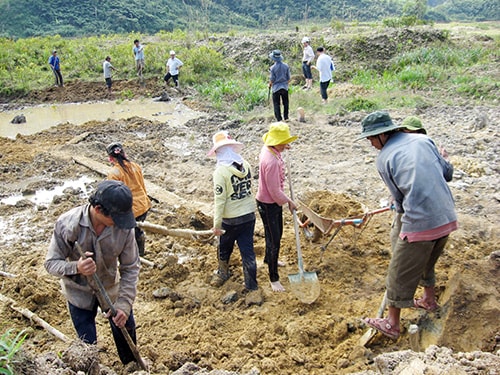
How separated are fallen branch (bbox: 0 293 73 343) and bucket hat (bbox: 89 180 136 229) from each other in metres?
1.65

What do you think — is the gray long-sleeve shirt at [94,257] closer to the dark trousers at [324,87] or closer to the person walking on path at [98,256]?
the person walking on path at [98,256]

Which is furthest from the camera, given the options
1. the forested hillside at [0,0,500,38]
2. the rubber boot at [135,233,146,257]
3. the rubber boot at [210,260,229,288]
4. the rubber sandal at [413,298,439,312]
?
the forested hillside at [0,0,500,38]

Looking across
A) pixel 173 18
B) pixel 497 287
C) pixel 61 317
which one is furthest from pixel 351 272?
pixel 173 18

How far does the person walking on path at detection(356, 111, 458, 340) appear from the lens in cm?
323

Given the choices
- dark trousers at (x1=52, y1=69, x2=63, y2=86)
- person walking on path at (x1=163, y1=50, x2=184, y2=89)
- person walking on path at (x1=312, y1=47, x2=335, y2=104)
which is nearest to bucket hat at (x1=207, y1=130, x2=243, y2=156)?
person walking on path at (x1=312, y1=47, x2=335, y2=104)

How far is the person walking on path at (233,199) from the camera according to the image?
4.36 meters

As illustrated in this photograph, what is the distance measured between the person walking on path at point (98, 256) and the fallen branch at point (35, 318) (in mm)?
823

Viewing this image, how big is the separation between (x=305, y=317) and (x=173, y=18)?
2037 inches

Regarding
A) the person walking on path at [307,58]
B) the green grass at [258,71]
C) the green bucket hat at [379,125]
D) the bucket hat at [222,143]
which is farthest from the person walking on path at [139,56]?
the green bucket hat at [379,125]

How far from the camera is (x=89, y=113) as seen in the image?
15641 millimetres

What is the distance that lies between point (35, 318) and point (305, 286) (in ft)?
8.60

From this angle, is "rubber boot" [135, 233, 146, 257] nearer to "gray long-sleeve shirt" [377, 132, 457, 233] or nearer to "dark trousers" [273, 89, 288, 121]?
"gray long-sleeve shirt" [377, 132, 457, 233]

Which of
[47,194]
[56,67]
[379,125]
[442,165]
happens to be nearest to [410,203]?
[442,165]

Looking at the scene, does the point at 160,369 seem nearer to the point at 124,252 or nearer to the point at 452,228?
the point at 124,252
